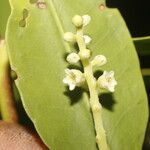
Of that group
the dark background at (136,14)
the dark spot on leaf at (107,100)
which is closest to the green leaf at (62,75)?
the dark spot on leaf at (107,100)

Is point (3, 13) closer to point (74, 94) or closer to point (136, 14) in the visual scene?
point (74, 94)

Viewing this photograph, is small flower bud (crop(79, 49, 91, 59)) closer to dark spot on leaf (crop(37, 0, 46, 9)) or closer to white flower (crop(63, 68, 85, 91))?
white flower (crop(63, 68, 85, 91))

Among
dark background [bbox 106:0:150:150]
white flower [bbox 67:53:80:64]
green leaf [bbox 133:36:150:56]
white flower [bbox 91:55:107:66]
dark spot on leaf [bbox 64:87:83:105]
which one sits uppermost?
white flower [bbox 67:53:80:64]

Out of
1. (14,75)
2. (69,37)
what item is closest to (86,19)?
(69,37)

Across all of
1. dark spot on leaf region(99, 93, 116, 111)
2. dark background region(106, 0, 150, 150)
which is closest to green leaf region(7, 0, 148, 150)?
dark spot on leaf region(99, 93, 116, 111)

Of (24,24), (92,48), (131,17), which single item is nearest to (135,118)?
(92,48)

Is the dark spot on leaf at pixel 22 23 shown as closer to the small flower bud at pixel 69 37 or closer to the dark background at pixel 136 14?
the small flower bud at pixel 69 37

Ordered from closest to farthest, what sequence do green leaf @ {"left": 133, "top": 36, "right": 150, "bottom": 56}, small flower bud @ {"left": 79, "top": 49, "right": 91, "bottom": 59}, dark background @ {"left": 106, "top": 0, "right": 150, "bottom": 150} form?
small flower bud @ {"left": 79, "top": 49, "right": 91, "bottom": 59}
green leaf @ {"left": 133, "top": 36, "right": 150, "bottom": 56}
dark background @ {"left": 106, "top": 0, "right": 150, "bottom": 150}
